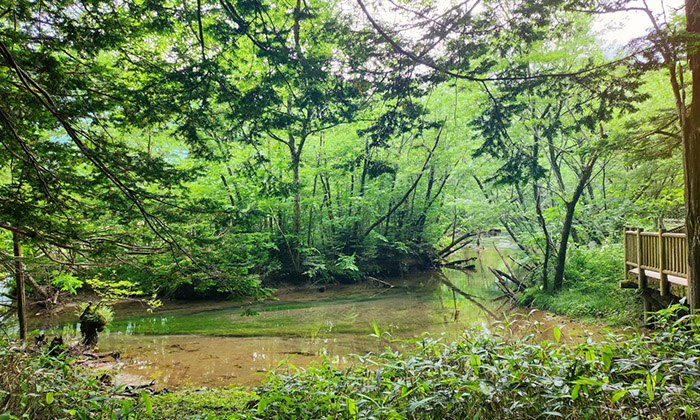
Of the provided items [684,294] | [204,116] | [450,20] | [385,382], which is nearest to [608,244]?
[684,294]

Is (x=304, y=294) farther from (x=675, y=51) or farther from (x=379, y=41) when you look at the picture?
(x=675, y=51)

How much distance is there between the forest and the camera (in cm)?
272

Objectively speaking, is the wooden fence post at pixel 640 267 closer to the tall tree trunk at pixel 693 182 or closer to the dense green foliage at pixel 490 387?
the tall tree trunk at pixel 693 182

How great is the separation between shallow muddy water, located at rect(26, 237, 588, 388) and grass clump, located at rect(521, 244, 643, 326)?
0.63 metres

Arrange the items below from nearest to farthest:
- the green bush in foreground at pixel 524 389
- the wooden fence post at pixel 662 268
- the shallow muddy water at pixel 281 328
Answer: the green bush in foreground at pixel 524 389, the shallow muddy water at pixel 281 328, the wooden fence post at pixel 662 268

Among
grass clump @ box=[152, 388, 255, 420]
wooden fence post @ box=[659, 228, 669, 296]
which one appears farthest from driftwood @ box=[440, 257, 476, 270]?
grass clump @ box=[152, 388, 255, 420]

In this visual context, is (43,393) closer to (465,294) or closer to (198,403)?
(198,403)

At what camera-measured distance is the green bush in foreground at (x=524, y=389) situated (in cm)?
213

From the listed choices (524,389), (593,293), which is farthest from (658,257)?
(524,389)

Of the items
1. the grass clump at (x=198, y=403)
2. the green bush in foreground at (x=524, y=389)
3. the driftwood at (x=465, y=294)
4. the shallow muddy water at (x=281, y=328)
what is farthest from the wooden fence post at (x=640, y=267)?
the grass clump at (x=198, y=403)

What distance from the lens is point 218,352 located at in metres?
7.43

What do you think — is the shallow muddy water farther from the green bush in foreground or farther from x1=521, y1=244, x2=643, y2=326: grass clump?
the green bush in foreground

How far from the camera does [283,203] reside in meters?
13.8

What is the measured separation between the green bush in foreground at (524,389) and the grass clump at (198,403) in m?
1.38
